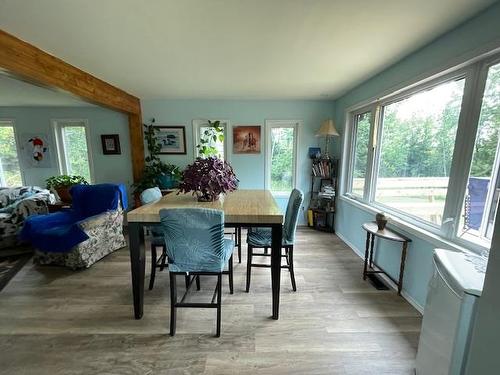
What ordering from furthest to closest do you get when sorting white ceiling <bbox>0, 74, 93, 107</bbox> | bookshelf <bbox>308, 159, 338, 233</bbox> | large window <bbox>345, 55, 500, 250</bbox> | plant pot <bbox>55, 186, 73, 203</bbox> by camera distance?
bookshelf <bbox>308, 159, 338, 233</bbox> < plant pot <bbox>55, 186, 73, 203</bbox> < white ceiling <bbox>0, 74, 93, 107</bbox> < large window <bbox>345, 55, 500, 250</bbox>

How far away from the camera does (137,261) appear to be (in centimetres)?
173

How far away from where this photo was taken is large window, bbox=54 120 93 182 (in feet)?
13.2

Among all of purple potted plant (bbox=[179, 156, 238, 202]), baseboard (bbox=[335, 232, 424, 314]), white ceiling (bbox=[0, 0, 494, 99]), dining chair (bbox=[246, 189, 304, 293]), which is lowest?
baseboard (bbox=[335, 232, 424, 314])

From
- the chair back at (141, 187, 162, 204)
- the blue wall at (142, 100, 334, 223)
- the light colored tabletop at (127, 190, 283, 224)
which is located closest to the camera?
the light colored tabletop at (127, 190, 283, 224)

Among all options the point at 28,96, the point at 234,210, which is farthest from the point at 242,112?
the point at 28,96

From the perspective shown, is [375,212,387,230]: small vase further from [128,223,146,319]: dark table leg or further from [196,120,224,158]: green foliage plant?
[196,120,224,158]: green foliage plant

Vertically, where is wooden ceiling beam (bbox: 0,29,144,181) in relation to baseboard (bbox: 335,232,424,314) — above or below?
above

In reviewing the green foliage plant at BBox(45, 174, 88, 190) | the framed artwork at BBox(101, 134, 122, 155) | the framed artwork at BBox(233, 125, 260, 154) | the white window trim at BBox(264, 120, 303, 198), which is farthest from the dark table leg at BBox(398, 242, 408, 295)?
the green foliage plant at BBox(45, 174, 88, 190)

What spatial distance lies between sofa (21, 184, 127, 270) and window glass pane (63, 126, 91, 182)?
4.28 ft

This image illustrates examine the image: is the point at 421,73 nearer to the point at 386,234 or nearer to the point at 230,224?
the point at 386,234

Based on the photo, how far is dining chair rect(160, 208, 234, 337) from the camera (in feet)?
4.70

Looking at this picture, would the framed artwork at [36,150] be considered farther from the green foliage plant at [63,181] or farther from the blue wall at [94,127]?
the green foliage plant at [63,181]

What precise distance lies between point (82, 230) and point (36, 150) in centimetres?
285

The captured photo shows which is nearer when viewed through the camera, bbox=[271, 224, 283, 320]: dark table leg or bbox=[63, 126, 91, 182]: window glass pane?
bbox=[271, 224, 283, 320]: dark table leg
